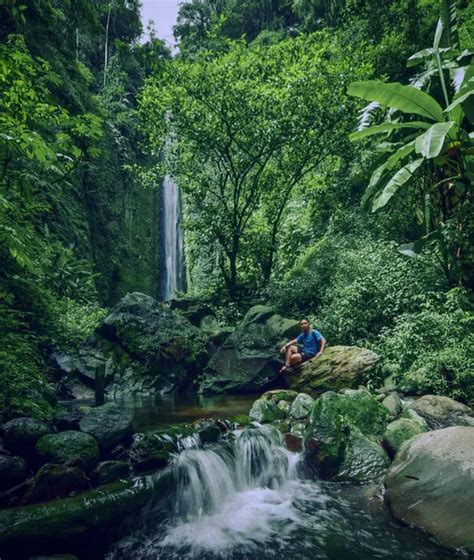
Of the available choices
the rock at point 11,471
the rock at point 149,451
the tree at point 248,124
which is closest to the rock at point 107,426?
the rock at point 149,451

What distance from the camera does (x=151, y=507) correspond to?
172 inches

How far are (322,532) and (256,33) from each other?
32470 mm

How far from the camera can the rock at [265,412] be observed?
22.2 feet

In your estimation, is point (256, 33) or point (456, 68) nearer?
point (456, 68)

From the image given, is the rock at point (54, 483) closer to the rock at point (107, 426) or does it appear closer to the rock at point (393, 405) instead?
the rock at point (107, 426)

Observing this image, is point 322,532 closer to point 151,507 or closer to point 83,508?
point 151,507

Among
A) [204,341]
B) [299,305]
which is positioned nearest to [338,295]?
[299,305]

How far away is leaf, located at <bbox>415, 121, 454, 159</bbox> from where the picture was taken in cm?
590

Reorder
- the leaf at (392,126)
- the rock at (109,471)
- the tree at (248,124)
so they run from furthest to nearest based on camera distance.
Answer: the tree at (248,124), the leaf at (392,126), the rock at (109,471)

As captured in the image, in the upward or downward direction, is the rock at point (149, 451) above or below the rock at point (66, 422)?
below

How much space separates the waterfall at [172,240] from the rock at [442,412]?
1931 cm

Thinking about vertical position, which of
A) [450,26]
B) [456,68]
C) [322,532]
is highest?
[450,26]

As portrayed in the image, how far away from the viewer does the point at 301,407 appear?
704 cm

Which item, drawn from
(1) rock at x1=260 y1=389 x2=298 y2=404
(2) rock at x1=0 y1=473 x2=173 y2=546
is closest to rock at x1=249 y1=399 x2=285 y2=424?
(1) rock at x1=260 y1=389 x2=298 y2=404
